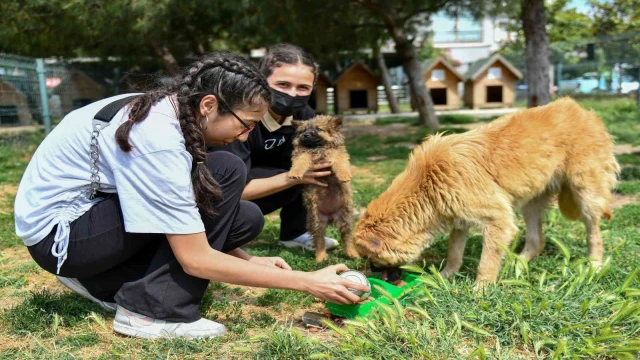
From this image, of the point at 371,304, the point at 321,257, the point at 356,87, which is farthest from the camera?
the point at 356,87

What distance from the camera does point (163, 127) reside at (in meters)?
2.34

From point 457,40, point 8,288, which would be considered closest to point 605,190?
point 8,288

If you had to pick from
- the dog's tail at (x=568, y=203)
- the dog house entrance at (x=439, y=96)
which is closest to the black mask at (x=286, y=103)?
the dog's tail at (x=568, y=203)

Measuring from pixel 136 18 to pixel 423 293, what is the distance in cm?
961

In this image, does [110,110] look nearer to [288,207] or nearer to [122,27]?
[288,207]

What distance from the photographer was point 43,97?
11875 mm

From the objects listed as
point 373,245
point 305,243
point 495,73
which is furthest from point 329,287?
point 495,73

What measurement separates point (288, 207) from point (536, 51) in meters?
7.88

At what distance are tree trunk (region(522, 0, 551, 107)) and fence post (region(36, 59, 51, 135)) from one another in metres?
10.1

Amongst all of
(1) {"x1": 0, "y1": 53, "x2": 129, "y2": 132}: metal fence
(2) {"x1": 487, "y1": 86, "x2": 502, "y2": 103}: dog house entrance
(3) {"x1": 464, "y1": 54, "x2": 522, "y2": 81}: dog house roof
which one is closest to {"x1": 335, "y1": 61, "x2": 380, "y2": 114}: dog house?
(3) {"x1": 464, "y1": 54, "x2": 522, "y2": 81}: dog house roof

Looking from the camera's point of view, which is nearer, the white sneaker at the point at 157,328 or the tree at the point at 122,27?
the white sneaker at the point at 157,328

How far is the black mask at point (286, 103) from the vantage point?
12.7 ft

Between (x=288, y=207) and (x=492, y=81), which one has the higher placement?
(x=492, y=81)

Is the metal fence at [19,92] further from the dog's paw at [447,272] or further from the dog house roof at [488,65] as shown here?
the dog house roof at [488,65]
